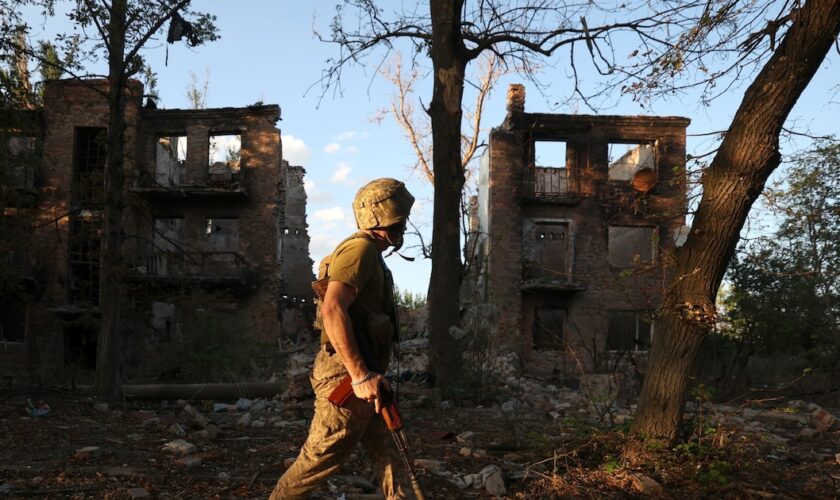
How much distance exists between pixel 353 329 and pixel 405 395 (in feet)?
22.8

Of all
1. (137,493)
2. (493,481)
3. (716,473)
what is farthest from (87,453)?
(716,473)

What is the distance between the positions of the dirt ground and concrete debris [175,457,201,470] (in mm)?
13

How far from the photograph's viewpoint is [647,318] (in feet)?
18.4

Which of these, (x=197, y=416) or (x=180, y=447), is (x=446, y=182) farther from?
(x=180, y=447)

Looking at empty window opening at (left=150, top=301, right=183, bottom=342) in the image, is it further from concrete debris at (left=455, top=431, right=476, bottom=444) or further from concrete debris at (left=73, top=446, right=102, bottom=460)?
concrete debris at (left=455, top=431, right=476, bottom=444)

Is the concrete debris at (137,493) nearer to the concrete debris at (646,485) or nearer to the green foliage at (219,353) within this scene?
the concrete debris at (646,485)

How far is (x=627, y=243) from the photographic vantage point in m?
26.1

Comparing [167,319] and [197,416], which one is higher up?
[167,319]

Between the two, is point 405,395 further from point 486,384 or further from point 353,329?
point 353,329

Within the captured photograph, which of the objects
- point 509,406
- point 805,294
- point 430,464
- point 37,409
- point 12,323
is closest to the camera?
point 430,464

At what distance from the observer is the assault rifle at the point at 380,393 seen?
313cm

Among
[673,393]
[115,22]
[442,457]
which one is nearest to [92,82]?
[115,22]

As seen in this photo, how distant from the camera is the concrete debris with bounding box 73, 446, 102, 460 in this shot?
590 centimetres

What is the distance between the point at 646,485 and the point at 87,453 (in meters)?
4.61
